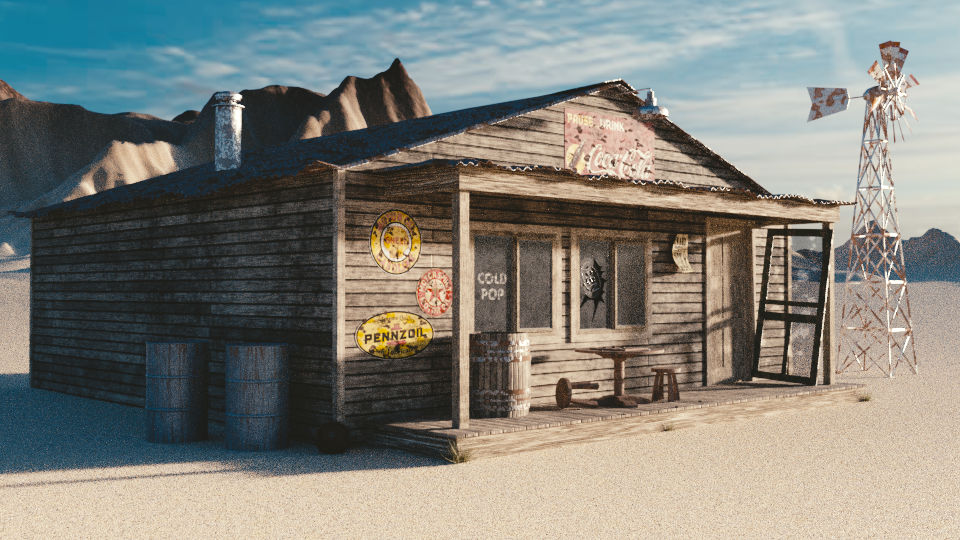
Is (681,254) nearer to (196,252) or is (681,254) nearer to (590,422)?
(590,422)

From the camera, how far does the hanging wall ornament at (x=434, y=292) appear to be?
8914mm

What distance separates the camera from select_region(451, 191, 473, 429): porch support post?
7707mm

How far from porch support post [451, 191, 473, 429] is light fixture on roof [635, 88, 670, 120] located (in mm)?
4321

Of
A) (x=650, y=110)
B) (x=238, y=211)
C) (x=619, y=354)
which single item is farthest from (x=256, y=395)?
(x=650, y=110)

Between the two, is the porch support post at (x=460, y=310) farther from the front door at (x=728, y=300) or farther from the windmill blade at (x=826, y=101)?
the windmill blade at (x=826, y=101)

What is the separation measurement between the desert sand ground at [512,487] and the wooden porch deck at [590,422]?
158mm

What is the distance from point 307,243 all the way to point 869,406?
7.94m

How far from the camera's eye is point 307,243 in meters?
8.52

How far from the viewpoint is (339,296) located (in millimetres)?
8109

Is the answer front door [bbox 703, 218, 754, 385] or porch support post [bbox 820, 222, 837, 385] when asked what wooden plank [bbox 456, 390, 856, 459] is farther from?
front door [bbox 703, 218, 754, 385]

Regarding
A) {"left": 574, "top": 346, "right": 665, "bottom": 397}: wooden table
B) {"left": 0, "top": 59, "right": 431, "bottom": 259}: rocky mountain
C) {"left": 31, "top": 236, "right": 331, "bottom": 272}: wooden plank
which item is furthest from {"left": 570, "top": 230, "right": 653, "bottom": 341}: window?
{"left": 0, "top": 59, "right": 431, "bottom": 259}: rocky mountain

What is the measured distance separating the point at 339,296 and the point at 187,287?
10.3 feet

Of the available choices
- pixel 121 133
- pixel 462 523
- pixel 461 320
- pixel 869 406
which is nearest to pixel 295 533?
pixel 462 523

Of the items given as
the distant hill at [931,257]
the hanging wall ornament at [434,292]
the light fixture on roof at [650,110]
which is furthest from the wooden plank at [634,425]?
the distant hill at [931,257]
